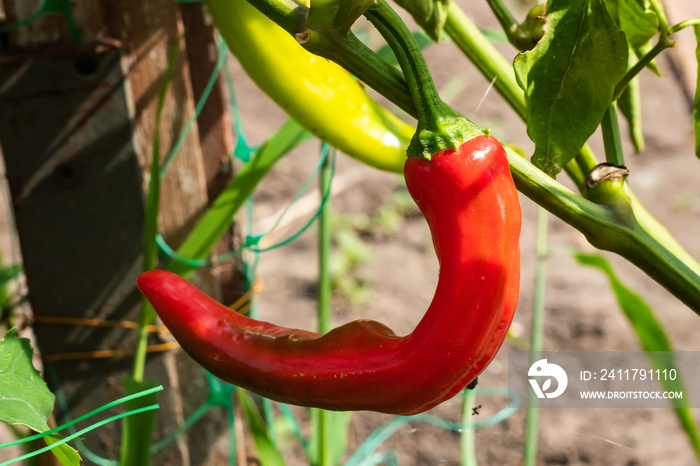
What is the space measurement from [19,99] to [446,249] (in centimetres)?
59

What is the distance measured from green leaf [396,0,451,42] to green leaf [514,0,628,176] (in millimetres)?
125

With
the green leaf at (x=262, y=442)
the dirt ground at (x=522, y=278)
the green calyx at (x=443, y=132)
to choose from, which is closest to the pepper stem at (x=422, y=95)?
the green calyx at (x=443, y=132)

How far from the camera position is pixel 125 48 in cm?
83

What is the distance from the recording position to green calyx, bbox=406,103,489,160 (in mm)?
450

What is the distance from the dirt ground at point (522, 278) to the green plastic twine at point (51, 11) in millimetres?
801

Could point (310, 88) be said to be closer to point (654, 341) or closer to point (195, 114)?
point (195, 114)

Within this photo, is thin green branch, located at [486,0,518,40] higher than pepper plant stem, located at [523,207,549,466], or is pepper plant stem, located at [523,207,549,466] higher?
thin green branch, located at [486,0,518,40]

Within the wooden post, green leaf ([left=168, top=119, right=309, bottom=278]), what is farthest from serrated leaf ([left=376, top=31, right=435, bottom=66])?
the wooden post

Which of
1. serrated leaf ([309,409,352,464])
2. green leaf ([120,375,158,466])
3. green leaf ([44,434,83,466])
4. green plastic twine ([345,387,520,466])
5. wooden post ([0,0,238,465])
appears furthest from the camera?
green plastic twine ([345,387,520,466])

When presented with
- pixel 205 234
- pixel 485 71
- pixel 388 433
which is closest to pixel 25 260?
pixel 205 234

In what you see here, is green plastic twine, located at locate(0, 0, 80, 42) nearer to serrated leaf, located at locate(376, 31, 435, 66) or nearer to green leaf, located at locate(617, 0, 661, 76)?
serrated leaf, located at locate(376, 31, 435, 66)

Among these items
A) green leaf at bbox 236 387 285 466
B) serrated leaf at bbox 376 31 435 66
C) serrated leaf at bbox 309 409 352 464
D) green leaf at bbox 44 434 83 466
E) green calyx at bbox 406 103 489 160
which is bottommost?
serrated leaf at bbox 309 409 352 464

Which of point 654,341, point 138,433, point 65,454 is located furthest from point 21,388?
point 654,341

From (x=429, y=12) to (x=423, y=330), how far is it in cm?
28
